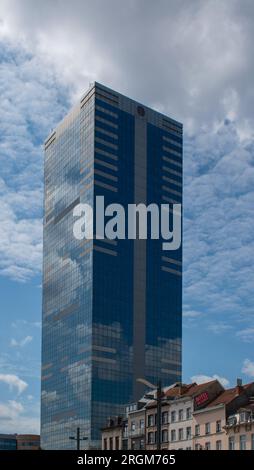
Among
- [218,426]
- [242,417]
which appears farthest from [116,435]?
[242,417]

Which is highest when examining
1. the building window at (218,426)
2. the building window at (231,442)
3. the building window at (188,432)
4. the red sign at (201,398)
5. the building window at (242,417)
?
the red sign at (201,398)

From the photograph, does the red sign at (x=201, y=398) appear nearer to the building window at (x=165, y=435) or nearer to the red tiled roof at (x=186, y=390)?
the red tiled roof at (x=186, y=390)

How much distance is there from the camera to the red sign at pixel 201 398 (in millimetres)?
119375

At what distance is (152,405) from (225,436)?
25077 millimetres

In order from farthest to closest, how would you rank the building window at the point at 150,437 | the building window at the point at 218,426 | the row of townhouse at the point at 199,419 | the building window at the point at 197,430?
the building window at the point at 150,437 < the building window at the point at 197,430 < the building window at the point at 218,426 < the row of townhouse at the point at 199,419

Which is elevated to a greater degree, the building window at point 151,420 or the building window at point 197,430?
the building window at point 151,420

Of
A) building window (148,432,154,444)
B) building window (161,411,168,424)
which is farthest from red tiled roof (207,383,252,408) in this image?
building window (148,432,154,444)

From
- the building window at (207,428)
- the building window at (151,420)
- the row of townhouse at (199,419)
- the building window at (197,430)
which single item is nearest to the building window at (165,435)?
the row of townhouse at (199,419)

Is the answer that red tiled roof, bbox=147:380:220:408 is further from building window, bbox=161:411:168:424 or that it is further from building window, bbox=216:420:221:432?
building window, bbox=216:420:221:432

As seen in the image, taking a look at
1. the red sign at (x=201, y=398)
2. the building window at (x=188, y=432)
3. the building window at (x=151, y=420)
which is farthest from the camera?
the building window at (x=151, y=420)

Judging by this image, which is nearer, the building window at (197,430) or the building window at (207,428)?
the building window at (207,428)

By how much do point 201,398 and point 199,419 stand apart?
3.81m

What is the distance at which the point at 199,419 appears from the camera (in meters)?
117
